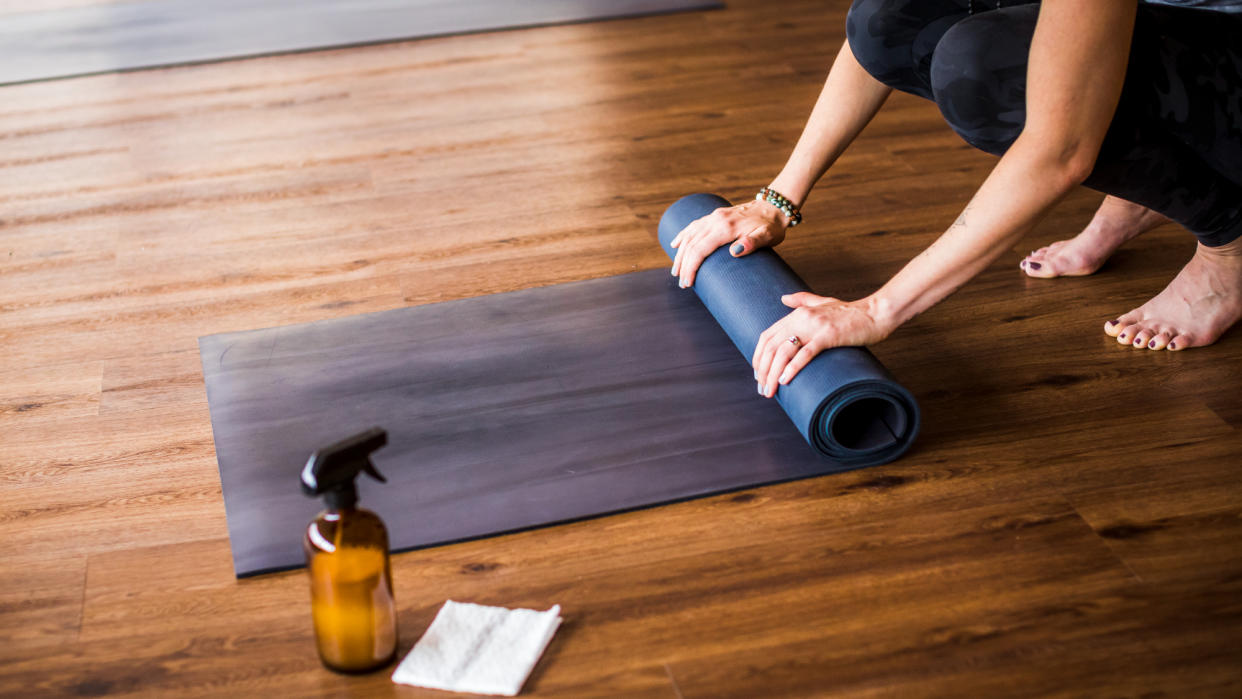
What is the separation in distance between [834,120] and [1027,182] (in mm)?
519

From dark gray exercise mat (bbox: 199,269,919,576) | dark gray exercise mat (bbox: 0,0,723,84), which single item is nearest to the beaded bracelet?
dark gray exercise mat (bbox: 199,269,919,576)

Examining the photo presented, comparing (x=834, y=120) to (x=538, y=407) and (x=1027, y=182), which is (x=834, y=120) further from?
(x=538, y=407)

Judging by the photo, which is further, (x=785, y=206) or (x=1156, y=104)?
(x=785, y=206)

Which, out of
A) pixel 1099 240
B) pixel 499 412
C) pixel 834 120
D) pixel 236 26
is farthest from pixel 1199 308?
pixel 236 26

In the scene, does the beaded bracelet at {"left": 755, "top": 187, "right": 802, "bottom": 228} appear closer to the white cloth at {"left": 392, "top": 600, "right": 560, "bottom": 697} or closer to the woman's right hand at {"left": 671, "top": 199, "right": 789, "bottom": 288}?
the woman's right hand at {"left": 671, "top": 199, "right": 789, "bottom": 288}

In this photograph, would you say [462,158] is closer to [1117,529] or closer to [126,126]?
[126,126]

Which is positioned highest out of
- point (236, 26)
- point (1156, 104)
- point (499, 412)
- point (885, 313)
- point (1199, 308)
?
point (1156, 104)

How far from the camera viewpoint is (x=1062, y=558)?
4.54 ft

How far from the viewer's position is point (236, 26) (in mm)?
3885

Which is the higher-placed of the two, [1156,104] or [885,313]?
[1156,104]

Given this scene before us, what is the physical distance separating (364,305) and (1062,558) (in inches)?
50.3

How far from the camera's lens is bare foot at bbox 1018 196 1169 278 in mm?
2012

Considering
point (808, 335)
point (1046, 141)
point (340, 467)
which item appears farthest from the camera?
point (808, 335)

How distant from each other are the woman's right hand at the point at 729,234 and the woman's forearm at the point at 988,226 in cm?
32
